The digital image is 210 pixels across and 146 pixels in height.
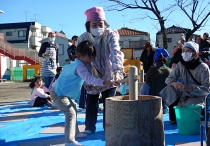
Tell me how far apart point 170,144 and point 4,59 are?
108 feet

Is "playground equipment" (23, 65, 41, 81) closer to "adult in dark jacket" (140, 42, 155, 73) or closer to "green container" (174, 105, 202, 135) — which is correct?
"adult in dark jacket" (140, 42, 155, 73)

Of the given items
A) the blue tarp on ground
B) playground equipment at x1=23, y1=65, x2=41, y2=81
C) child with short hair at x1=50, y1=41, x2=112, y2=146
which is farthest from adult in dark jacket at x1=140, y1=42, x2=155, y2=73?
playground equipment at x1=23, y1=65, x2=41, y2=81

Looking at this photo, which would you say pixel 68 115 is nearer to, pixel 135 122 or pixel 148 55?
pixel 135 122

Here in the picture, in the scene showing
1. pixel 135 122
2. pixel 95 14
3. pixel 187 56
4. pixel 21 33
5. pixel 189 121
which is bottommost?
pixel 189 121

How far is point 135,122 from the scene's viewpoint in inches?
88.4

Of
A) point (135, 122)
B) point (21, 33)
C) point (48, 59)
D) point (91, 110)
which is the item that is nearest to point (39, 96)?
point (48, 59)

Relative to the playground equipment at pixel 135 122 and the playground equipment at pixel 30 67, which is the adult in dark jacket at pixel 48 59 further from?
the playground equipment at pixel 30 67

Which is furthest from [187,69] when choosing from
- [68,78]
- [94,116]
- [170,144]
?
[68,78]

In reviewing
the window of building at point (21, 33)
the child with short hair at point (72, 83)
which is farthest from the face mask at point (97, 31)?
the window of building at point (21, 33)

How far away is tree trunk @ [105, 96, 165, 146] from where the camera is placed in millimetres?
2248

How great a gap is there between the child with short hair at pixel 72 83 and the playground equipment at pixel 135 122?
81 cm

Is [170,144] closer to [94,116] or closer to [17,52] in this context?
[94,116]

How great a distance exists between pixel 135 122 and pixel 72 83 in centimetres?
123

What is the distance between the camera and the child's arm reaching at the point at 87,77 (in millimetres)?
2952
